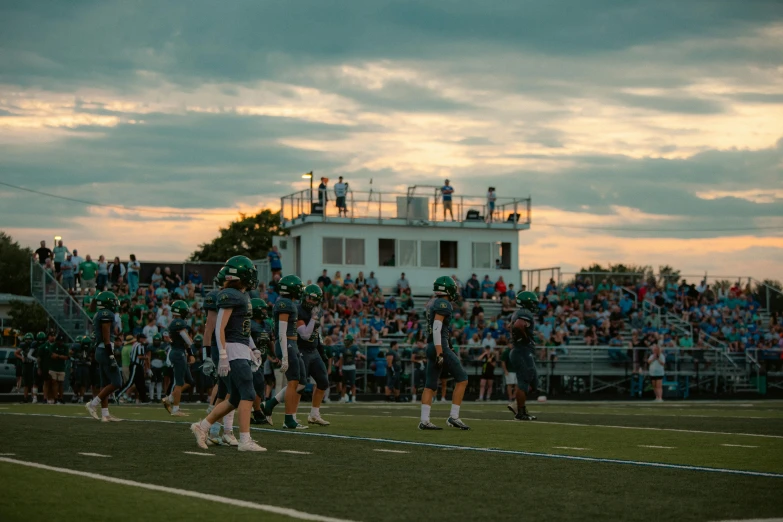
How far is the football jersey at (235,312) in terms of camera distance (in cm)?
1178

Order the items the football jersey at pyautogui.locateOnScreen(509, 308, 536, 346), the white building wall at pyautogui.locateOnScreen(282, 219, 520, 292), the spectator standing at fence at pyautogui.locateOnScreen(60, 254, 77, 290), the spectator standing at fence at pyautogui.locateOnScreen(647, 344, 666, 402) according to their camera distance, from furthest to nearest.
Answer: the white building wall at pyautogui.locateOnScreen(282, 219, 520, 292), the spectator standing at fence at pyautogui.locateOnScreen(60, 254, 77, 290), the spectator standing at fence at pyautogui.locateOnScreen(647, 344, 666, 402), the football jersey at pyautogui.locateOnScreen(509, 308, 536, 346)

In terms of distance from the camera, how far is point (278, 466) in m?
10.4

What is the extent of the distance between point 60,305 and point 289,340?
2170cm

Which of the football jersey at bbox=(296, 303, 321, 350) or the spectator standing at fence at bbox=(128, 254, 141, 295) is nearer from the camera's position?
the football jersey at bbox=(296, 303, 321, 350)

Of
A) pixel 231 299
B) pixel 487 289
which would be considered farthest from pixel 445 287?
pixel 487 289

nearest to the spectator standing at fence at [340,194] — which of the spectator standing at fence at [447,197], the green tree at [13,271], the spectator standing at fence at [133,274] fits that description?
the spectator standing at fence at [447,197]

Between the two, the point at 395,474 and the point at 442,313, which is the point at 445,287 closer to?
the point at 442,313

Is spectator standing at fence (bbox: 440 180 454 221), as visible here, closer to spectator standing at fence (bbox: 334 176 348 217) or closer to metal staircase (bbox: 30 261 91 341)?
spectator standing at fence (bbox: 334 176 348 217)

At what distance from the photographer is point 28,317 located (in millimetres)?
62250

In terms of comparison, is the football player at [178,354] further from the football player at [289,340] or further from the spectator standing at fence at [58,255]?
the spectator standing at fence at [58,255]

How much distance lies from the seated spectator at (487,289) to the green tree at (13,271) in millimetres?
56080

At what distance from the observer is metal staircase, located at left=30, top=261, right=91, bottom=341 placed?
112 feet

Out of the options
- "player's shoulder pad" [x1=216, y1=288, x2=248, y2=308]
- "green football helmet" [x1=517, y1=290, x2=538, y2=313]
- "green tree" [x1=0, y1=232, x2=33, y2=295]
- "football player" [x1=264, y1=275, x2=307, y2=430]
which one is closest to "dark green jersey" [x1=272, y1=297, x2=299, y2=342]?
"football player" [x1=264, y1=275, x2=307, y2=430]

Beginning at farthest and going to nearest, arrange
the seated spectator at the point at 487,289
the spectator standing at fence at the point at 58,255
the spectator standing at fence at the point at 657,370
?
the seated spectator at the point at 487,289, the spectator standing at fence at the point at 58,255, the spectator standing at fence at the point at 657,370
